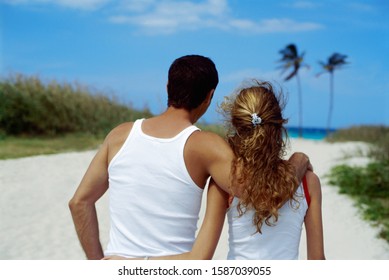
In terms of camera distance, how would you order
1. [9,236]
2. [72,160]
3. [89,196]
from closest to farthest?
[89,196]
[9,236]
[72,160]

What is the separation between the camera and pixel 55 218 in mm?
7676

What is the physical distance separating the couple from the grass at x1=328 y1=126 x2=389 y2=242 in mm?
5964

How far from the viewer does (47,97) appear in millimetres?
14359

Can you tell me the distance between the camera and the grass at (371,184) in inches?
324

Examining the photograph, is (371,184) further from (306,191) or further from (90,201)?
(90,201)

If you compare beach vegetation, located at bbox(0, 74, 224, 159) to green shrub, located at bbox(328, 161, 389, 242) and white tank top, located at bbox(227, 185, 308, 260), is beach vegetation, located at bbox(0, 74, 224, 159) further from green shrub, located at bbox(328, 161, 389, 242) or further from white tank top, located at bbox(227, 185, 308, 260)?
white tank top, located at bbox(227, 185, 308, 260)

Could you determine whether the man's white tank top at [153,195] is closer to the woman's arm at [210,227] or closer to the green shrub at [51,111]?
the woman's arm at [210,227]

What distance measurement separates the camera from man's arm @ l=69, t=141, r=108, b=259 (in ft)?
6.90

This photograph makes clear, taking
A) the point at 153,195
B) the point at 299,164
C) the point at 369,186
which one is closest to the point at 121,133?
the point at 153,195

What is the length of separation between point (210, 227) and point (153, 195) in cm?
23

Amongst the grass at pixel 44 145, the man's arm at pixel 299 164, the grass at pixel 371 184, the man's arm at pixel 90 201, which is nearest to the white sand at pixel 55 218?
the grass at pixel 371 184
